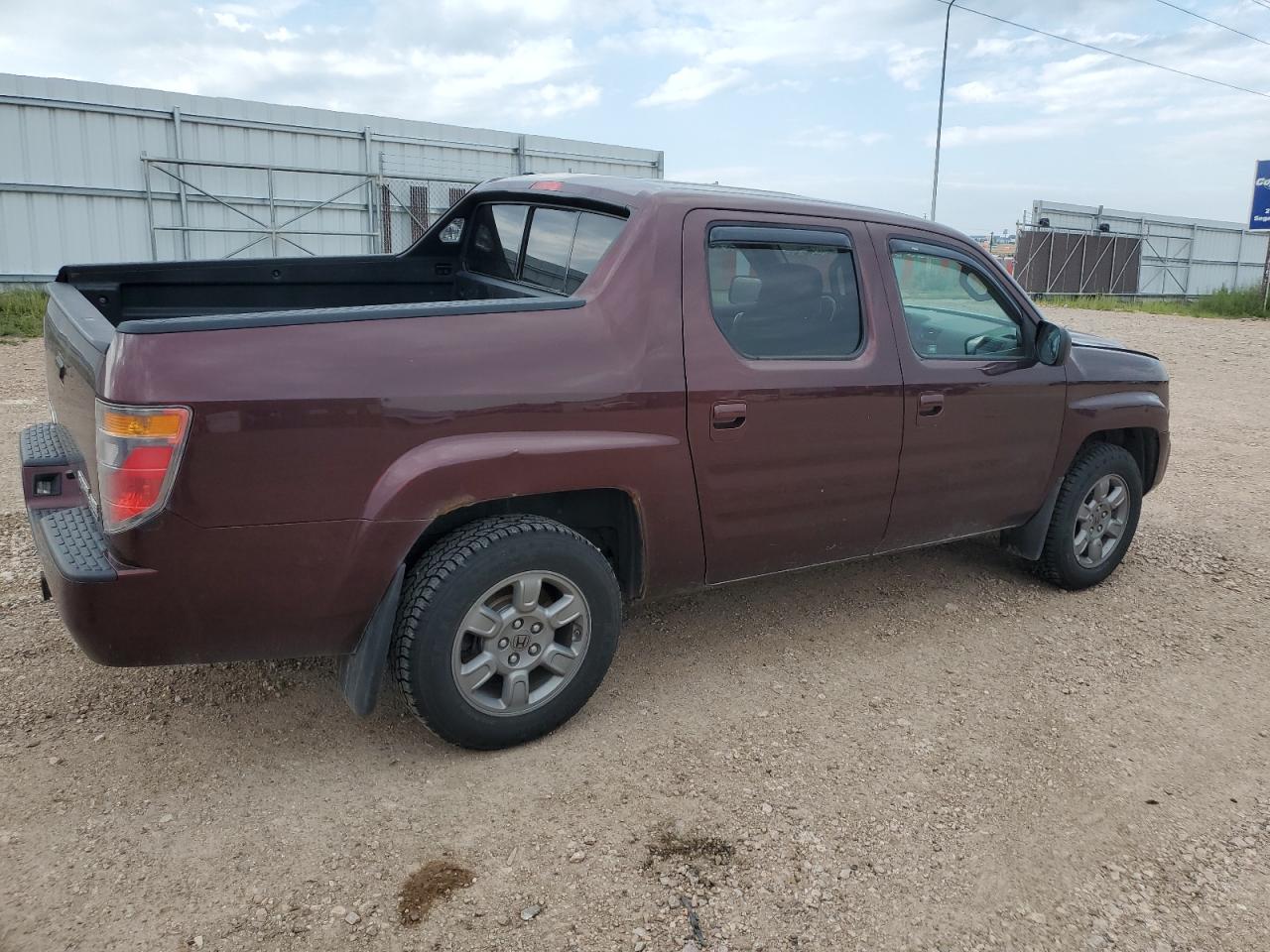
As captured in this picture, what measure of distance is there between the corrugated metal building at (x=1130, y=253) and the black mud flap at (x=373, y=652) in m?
26.7

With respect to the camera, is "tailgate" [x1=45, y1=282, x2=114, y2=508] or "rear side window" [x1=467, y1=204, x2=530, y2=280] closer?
"tailgate" [x1=45, y1=282, x2=114, y2=508]

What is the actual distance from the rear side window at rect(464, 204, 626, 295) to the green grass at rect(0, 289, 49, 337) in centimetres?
999

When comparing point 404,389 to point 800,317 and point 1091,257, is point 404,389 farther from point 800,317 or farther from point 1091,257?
point 1091,257

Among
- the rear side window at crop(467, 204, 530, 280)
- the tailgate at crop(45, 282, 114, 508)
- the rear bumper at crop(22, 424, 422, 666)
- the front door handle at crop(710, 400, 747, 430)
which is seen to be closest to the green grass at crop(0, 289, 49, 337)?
the rear side window at crop(467, 204, 530, 280)

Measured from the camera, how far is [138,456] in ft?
8.56

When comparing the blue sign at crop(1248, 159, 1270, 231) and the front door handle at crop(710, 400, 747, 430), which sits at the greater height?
the blue sign at crop(1248, 159, 1270, 231)

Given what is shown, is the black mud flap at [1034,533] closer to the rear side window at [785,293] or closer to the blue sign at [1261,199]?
the rear side window at [785,293]

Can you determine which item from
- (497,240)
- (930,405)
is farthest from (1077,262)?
(497,240)

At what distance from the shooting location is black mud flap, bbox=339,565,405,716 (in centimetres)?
299

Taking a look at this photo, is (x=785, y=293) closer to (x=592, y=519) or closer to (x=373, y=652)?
(x=592, y=519)

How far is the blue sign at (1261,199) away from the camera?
22.3 metres

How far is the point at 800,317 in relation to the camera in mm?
3826

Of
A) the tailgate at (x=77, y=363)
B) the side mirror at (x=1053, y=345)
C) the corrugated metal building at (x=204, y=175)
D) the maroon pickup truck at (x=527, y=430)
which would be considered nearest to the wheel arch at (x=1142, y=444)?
the maroon pickup truck at (x=527, y=430)

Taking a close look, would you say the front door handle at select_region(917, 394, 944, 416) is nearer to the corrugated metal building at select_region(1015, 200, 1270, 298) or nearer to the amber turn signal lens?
the amber turn signal lens
